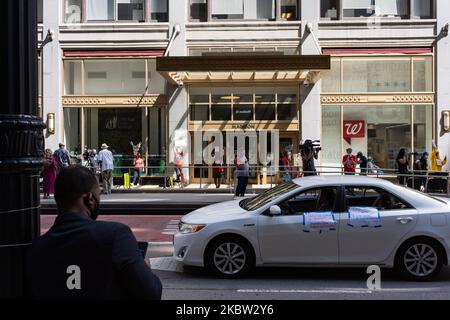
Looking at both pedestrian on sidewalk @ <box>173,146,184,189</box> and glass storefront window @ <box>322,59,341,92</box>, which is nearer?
pedestrian on sidewalk @ <box>173,146,184,189</box>

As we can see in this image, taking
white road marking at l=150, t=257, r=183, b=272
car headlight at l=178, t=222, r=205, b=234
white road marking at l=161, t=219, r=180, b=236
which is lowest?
white road marking at l=150, t=257, r=183, b=272

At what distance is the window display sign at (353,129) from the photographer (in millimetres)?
24719

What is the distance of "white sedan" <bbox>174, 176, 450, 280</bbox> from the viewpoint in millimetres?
7711

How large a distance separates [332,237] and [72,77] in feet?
66.4

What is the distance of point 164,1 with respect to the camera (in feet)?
83.7

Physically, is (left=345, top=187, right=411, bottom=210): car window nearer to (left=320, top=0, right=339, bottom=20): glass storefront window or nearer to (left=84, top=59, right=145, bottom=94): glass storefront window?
(left=84, top=59, right=145, bottom=94): glass storefront window

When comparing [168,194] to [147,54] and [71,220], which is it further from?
[71,220]

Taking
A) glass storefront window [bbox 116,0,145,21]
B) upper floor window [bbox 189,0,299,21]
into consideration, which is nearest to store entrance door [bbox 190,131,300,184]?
upper floor window [bbox 189,0,299,21]

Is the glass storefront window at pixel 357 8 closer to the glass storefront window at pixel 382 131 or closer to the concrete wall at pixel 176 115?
the glass storefront window at pixel 382 131

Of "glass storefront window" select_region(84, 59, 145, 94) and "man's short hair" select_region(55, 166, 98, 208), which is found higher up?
"glass storefront window" select_region(84, 59, 145, 94)

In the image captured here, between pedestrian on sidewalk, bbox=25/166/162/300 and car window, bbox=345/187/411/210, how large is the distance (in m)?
6.01

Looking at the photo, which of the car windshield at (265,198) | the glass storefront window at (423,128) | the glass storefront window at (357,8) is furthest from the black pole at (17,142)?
the glass storefront window at (357,8)

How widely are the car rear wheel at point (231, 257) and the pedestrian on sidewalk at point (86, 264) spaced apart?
552 centimetres

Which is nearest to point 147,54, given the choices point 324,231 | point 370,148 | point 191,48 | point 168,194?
point 191,48
